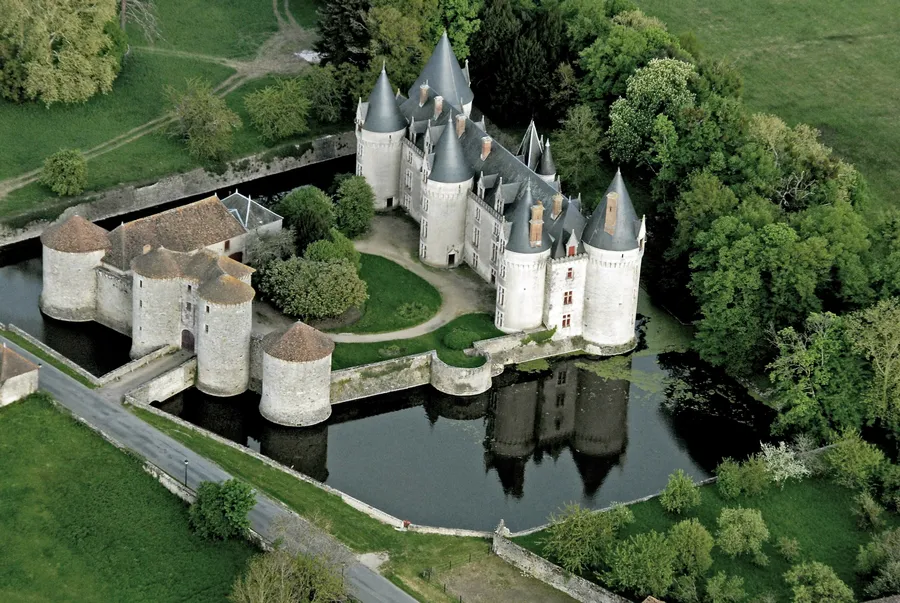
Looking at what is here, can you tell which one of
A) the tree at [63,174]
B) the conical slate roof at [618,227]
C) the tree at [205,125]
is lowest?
the tree at [63,174]

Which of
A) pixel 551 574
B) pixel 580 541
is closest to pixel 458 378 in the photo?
pixel 580 541

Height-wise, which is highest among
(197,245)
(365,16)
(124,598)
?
(365,16)

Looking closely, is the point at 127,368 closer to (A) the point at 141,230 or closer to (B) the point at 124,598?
(A) the point at 141,230

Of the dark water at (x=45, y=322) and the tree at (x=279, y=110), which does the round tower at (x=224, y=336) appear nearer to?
the dark water at (x=45, y=322)

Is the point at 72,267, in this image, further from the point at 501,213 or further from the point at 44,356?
the point at 501,213

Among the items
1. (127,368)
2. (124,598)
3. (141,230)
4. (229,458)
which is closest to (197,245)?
(141,230)

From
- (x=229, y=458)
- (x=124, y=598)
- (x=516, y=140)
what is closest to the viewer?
(x=124, y=598)

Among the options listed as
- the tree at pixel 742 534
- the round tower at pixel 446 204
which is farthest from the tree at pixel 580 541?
the round tower at pixel 446 204
